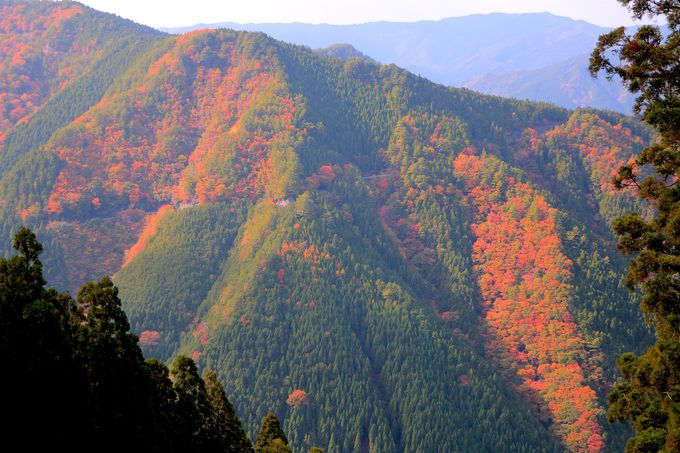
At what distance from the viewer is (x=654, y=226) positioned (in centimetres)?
2589

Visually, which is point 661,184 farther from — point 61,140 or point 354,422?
point 61,140

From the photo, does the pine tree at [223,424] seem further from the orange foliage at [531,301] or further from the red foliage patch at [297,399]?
the orange foliage at [531,301]

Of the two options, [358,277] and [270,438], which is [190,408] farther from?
[358,277]

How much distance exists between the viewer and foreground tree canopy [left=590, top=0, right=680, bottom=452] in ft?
78.0

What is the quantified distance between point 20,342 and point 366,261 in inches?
5140

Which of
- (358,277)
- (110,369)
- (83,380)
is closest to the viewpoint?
(83,380)

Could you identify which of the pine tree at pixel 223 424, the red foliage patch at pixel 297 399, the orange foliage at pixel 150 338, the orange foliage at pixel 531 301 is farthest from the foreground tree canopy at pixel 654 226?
the orange foliage at pixel 150 338

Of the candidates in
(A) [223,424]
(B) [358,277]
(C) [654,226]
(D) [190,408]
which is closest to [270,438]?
(A) [223,424]

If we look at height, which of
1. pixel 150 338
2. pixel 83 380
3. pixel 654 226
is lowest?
pixel 150 338

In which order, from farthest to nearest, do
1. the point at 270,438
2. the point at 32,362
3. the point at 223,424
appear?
the point at 270,438, the point at 223,424, the point at 32,362

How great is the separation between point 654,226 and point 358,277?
12113 cm

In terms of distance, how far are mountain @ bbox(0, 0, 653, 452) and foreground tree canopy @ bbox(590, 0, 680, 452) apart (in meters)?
83.3

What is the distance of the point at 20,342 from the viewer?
78.3 feet

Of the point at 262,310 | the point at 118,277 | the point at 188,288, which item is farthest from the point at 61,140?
the point at 262,310
